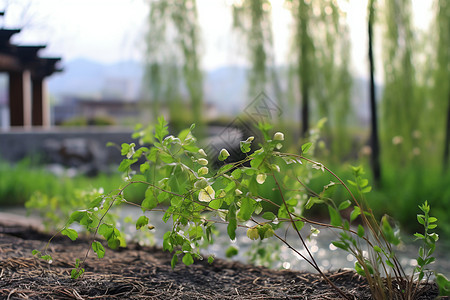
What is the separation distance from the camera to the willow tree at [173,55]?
5566mm

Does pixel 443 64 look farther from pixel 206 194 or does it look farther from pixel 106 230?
pixel 106 230

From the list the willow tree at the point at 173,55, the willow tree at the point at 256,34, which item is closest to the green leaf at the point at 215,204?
the willow tree at the point at 256,34

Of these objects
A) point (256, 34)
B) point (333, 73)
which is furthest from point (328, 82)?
point (256, 34)

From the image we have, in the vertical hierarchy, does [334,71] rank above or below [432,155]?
above

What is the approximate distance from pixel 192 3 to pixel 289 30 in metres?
1.41

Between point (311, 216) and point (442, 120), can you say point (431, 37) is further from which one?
point (311, 216)

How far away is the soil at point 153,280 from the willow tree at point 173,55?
14.1ft

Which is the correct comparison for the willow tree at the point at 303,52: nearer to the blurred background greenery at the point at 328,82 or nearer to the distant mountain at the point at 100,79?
the blurred background greenery at the point at 328,82

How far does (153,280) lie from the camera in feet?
4.08

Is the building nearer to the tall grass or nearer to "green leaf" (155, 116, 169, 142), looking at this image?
the tall grass

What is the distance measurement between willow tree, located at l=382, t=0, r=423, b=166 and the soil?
3.93 metres

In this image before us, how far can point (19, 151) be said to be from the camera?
6922mm

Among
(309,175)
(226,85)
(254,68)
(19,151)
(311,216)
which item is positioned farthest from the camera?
(19,151)

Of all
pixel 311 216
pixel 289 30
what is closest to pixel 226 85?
pixel 289 30
